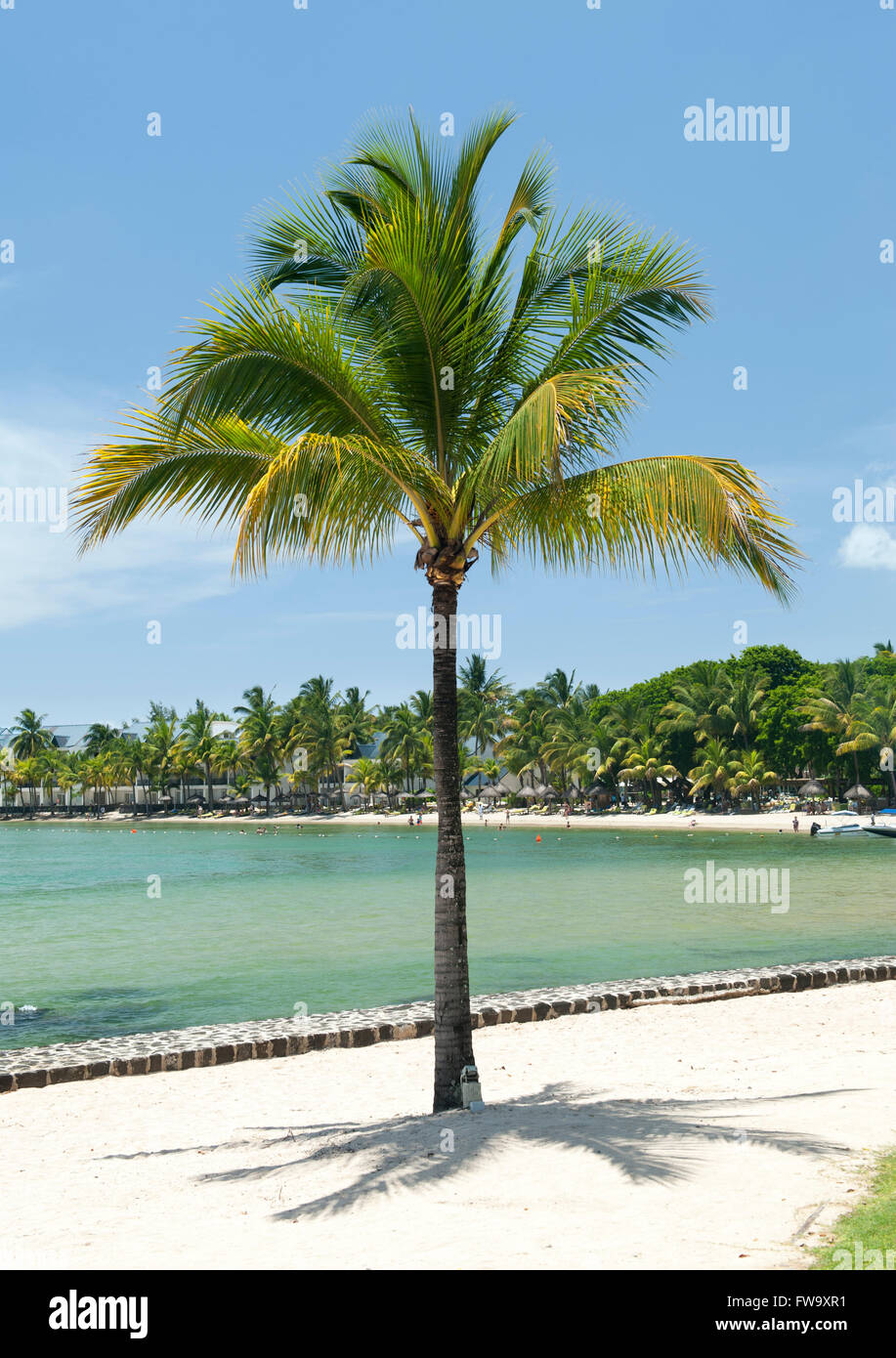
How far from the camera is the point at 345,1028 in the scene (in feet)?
49.0

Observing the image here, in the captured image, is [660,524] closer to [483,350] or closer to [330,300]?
[483,350]

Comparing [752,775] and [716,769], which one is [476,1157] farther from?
A: [752,775]

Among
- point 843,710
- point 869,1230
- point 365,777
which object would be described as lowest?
point 365,777

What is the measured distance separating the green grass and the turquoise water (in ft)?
41.7

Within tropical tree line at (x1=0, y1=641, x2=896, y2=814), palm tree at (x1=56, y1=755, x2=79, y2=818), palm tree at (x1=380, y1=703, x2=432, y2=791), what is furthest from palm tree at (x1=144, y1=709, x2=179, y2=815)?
palm tree at (x1=380, y1=703, x2=432, y2=791)

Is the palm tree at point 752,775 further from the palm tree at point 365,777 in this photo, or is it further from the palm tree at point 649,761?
the palm tree at point 365,777

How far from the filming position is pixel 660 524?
27.4 ft

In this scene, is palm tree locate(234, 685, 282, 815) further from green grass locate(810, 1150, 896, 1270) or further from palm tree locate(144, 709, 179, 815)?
green grass locate(810, 1150, 896, 1270)

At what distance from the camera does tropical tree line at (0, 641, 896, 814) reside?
275 ft

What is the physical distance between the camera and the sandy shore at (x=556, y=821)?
7862 cm

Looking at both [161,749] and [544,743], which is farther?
[161,749]
